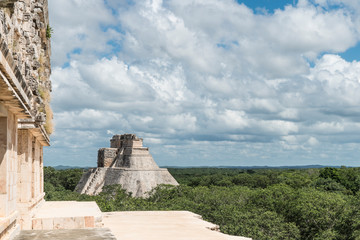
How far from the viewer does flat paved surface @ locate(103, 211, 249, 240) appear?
10336mm

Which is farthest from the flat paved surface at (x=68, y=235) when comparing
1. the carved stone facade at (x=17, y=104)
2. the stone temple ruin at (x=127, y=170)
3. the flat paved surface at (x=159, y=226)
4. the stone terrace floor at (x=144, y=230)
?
the stone temple ruin at (x=127, y=170)

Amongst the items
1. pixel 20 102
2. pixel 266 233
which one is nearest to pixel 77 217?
pixel 20 102

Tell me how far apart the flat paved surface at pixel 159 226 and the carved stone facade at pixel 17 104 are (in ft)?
8.41

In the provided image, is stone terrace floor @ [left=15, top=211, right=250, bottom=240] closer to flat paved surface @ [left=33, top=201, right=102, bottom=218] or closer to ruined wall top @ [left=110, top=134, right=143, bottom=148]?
flat paved surface @ [left=33, top=201, right=102, bottom=218]

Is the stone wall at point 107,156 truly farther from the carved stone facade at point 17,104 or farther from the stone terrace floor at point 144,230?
the carved stone facade at point 17,104

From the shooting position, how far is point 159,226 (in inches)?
487

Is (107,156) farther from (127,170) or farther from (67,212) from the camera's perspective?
(67,212)

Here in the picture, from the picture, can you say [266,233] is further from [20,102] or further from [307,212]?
[20,102]

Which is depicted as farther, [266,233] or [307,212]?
[307,212]

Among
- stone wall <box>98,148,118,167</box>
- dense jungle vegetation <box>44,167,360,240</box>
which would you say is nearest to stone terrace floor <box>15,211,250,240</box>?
dense jungle vegetation <box>44,167,360,240</box>

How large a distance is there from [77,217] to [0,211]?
10.6 feet

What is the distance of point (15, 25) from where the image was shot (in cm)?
788

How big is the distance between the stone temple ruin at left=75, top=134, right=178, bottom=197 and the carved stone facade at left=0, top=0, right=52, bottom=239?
3813 centimetres

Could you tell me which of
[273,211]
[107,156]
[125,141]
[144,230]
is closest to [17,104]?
[144,230]
